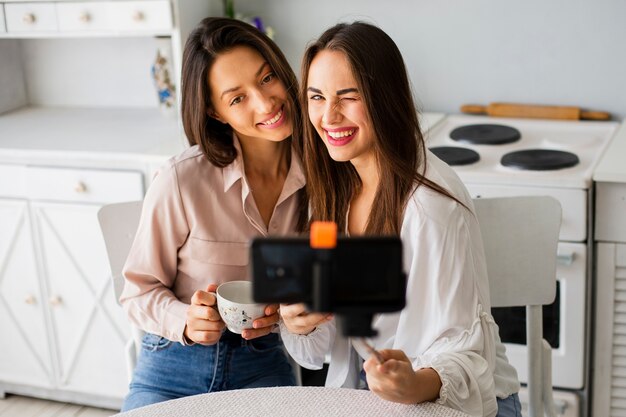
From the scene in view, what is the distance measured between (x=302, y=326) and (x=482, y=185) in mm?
1007

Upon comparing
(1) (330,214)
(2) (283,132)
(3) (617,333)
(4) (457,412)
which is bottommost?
(3) (617,333)

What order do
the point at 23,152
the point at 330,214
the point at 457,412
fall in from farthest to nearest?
the point at 23,152 < the point at 330,214 < the point at 457,412

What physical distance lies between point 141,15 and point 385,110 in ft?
4.64

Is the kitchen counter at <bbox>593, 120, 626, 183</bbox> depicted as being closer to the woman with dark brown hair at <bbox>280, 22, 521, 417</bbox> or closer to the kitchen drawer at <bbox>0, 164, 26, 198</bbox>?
the woman with dark brown hair at <bbox>280, 22, 521, 417</bbox>

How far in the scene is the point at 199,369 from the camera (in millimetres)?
1810

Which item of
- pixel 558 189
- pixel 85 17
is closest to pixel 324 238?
pixel 558 189

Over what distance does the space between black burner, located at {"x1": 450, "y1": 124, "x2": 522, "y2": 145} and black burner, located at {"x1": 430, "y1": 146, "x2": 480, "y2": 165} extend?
100 millimetres

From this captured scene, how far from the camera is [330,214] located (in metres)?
1.72

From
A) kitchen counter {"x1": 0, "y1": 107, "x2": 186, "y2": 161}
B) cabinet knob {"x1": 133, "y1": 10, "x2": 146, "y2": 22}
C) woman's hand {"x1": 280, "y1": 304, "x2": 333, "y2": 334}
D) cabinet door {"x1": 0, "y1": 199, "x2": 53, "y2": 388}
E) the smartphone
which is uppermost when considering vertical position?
cabinet knob {"x1": 133, "y1": 10, "x2": 146, "y2": 22}

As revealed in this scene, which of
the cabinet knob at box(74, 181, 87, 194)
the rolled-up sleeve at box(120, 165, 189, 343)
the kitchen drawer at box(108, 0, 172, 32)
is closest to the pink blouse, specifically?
the rolled-up sleeve at box(120, 165, 189, 343)

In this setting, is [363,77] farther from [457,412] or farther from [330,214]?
[457,412]

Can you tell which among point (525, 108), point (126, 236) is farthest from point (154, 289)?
point (525, 108)

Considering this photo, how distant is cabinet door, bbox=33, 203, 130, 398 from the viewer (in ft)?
8.86

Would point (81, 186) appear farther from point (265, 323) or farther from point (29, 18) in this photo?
point (265, 323)
